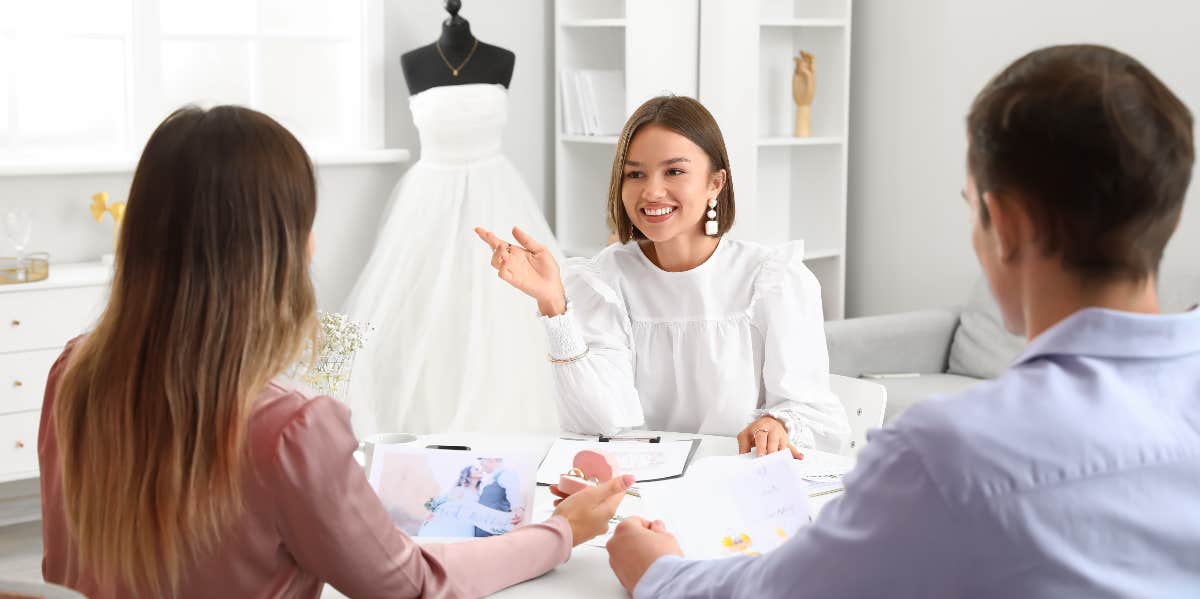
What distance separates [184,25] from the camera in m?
3.80

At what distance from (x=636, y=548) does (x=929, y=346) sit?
2.70 m

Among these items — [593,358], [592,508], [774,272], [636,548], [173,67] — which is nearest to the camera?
[636,548]

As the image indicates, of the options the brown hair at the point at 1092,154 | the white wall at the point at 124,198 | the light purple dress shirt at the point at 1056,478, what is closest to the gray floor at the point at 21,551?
the white wall at the point at 124,198

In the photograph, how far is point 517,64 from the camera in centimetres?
435

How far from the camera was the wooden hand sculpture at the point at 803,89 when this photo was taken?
165 inches

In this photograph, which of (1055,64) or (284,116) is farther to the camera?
(284,116)

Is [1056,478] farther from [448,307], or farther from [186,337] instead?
[448,307]

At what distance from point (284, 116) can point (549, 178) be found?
3.20ft

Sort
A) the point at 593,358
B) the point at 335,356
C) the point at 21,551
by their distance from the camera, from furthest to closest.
→ the point at 21,551 < the point at 593,358 < the point at 335,356

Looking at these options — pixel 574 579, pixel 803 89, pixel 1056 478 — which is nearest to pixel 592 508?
pixel 574 579

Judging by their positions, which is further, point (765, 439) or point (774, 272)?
point (774, 272)

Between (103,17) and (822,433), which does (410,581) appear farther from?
(103,17)

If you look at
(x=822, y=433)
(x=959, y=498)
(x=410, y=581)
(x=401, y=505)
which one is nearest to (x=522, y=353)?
(x=822, y=433)

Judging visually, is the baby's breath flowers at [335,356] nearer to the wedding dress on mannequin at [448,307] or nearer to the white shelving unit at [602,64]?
the wedding dress on mannequin at [448,307]
